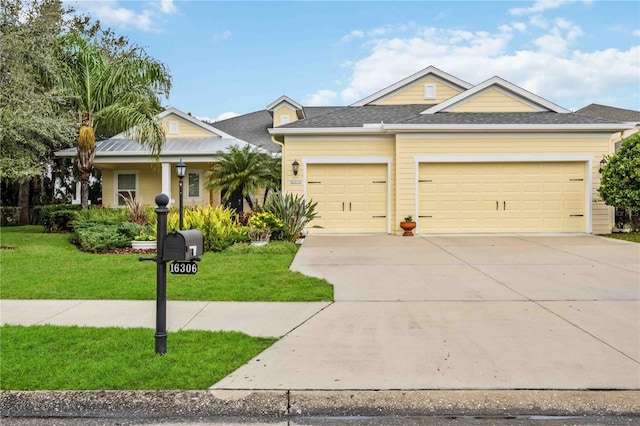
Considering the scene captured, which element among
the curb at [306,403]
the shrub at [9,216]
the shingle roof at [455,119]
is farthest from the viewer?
the shrub at [9,216]

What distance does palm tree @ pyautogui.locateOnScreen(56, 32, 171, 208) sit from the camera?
46.5ft

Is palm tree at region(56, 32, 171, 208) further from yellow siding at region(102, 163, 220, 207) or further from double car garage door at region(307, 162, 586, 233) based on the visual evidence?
double car garage door at region(307, 162, 586, 233)

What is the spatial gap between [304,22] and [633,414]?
13.3 meters

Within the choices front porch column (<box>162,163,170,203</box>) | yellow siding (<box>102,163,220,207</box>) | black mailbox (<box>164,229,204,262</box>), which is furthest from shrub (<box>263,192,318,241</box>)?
black mailbox (<box>164,229,204,262</box>)

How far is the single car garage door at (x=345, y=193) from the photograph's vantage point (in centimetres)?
1456

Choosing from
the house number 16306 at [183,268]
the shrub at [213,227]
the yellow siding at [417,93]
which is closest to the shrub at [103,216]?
the shrub at [213,227]

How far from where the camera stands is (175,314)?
5.38m

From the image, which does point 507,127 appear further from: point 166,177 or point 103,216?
point 103,216

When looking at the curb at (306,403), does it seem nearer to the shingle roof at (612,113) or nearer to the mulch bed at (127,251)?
the mulch bed at (127,251)

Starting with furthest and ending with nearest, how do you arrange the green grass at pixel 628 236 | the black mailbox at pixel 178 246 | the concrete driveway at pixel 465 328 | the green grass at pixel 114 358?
the green grass at pixel 628 236
the black mailbox at pixel 178 246
the concrete driveway at pixel 465 328
the green grass at pixel 114 358

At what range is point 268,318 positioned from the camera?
523cm

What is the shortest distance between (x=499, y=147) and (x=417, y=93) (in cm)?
592

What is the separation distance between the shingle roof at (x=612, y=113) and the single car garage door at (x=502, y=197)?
33.7 feet

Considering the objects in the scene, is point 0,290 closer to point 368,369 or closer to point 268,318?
point 268,318
